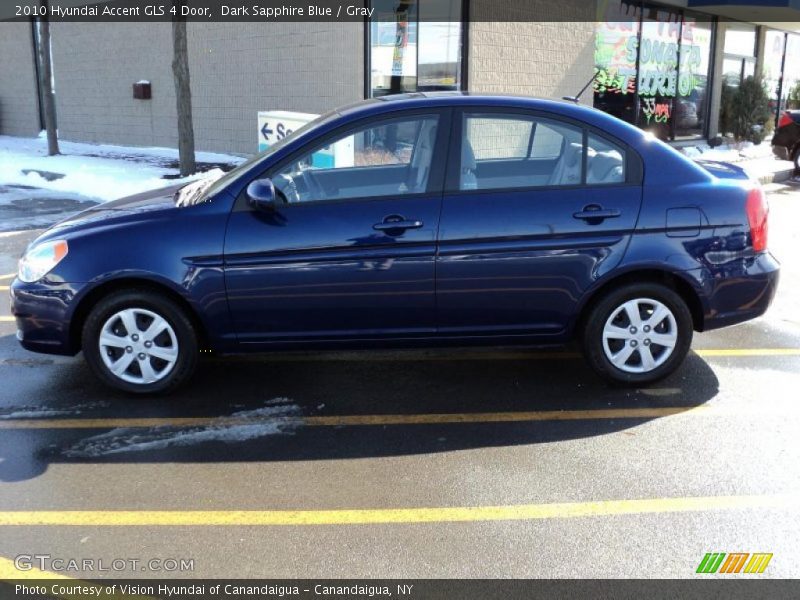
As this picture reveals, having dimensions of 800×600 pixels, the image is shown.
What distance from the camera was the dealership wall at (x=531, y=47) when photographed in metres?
13.1

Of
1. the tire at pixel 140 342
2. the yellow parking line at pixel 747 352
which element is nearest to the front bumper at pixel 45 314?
the tire at pixel 140 342

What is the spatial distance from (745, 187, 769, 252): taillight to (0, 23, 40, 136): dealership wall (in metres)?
21.6

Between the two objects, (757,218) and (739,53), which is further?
(739,53)

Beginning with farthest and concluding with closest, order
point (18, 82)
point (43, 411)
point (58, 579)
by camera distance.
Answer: point (18, 82), point (43, 411), point (58, 579)

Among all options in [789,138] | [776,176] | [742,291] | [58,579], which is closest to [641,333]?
[742,291]

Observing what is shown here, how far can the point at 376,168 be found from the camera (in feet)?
15.6

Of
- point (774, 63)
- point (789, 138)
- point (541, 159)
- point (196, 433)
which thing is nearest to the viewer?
point (196, 433)

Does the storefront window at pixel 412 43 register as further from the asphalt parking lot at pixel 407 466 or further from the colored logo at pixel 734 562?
the colored logo at pixel 734 562

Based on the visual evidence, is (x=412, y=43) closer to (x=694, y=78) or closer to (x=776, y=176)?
(x=776, y=176)

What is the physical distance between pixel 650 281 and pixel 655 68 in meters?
14.1

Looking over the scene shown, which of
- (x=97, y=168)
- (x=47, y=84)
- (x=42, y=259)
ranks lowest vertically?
(x=97, y=168)

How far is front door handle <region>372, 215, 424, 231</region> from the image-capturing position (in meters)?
4.25

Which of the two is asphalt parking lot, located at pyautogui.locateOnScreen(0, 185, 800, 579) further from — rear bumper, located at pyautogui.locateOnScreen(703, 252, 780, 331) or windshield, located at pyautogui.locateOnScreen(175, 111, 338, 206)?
windshield, located at pyautogui.locateOnScreen(175, 111, 338, 206)

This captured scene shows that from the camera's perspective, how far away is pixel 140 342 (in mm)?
4414
